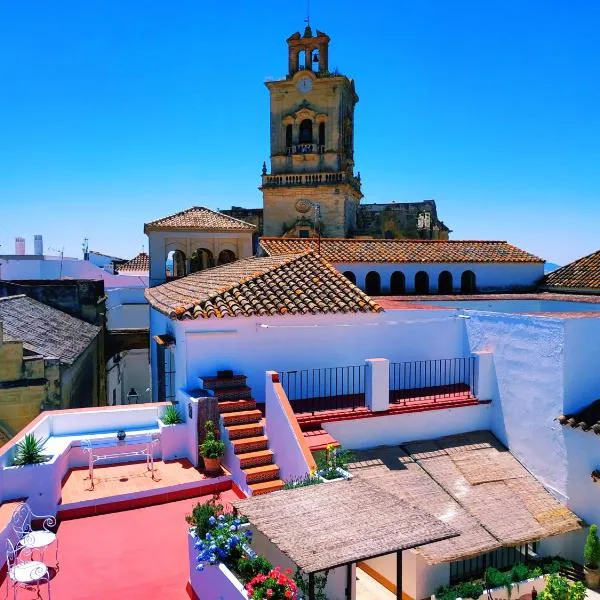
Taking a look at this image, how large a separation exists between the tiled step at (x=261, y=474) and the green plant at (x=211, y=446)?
83 cm

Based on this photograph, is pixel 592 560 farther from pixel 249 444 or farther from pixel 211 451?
pixel 211 451

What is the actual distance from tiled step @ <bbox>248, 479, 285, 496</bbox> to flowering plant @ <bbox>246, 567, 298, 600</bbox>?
10.5ft

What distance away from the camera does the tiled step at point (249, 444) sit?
33.3ft

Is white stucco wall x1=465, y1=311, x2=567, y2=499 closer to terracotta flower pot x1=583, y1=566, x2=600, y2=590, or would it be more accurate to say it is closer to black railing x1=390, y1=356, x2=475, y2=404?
black railing x1=390, y1=356, x2=475, y2=404

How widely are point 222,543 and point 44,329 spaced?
1418 centimetres

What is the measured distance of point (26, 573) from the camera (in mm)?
7125

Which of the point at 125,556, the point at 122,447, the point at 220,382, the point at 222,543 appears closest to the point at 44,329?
the point at 122,447

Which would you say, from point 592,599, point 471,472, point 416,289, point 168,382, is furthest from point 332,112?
point 592,599

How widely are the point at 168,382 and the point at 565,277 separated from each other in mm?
18485

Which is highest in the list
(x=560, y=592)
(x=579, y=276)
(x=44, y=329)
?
(x=579, y=276)

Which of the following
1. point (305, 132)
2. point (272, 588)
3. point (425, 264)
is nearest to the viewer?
point (272, 588)

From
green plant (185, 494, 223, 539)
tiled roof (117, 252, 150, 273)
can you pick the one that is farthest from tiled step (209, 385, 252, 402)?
tiled roof (117, 252, 150, 273)

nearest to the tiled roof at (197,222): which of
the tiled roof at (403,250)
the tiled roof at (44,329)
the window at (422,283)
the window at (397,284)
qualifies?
the tiled roof at (403,250)

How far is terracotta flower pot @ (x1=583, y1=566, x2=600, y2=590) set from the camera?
10.0 metres
